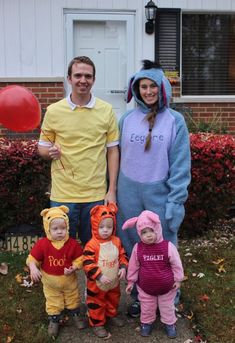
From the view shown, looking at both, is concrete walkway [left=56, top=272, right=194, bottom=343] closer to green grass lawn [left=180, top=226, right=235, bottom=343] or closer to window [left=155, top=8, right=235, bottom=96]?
green grass lawn [left=180, top=226, right=235, bottom=343]

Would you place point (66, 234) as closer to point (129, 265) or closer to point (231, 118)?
point (129, 265)

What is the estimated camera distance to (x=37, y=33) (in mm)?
7328

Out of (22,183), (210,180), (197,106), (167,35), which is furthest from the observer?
(197,106)

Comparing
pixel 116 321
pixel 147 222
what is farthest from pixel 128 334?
pixel 147 222

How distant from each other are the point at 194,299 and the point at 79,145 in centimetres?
159

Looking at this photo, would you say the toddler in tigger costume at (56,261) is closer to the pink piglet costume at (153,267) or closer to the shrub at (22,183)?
the pink piglet costume at (153,267)

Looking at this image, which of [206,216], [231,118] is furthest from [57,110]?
[231,118]

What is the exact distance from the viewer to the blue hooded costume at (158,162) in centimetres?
326

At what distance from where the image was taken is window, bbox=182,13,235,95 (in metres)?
7.99

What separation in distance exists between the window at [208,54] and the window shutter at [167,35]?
0.33 metres

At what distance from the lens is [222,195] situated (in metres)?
5.05

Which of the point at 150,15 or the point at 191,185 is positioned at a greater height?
the point at 150,15

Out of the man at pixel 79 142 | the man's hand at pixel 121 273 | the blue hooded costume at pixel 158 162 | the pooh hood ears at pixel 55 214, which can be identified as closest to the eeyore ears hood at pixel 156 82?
the blue hooded costume at pixel 158 162

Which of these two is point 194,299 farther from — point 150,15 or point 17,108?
point 150,15
